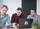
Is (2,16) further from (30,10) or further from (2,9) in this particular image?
(30,10)

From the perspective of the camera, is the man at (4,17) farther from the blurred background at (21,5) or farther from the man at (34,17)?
the man at (34,17)

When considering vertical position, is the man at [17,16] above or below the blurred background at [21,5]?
below

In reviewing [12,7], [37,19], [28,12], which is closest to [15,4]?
[12,7]

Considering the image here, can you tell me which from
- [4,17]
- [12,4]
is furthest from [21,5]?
[4,17]

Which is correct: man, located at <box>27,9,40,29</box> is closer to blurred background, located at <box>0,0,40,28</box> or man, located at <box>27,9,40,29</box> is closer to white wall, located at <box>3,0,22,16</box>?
blurred background, located at <box>0,0,40,28</box>

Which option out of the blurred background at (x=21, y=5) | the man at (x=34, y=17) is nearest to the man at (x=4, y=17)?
the blurred background at (x=21, y=5)

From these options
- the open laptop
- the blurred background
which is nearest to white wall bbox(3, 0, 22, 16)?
the blurred background

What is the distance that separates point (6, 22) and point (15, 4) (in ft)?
0.63

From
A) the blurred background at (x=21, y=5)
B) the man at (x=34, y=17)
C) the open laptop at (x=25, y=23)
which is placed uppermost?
the blurred background at (x=21, y=5)

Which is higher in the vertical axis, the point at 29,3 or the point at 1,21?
the point at 29,3

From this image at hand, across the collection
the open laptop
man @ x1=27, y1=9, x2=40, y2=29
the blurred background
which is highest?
the blurred background

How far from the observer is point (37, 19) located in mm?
806

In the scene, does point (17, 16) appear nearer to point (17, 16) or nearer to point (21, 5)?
point (17, 16)

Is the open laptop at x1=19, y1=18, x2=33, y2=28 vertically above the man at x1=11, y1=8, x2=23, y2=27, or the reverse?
the man at x1=11, y1=8, x2=23, y2=27
